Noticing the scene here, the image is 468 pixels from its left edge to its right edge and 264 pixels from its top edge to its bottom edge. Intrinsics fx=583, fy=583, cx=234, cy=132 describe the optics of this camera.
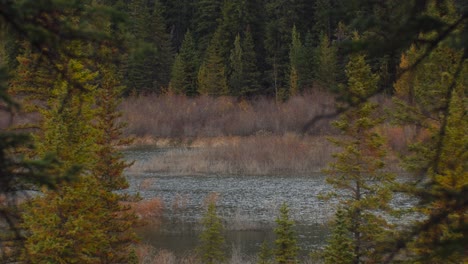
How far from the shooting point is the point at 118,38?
3.65m

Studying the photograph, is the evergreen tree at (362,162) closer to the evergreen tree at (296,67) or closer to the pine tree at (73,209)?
the pine tree at (73,209)

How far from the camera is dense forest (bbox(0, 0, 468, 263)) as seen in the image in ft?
10.4

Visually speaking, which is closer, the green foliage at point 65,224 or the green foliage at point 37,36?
the green foliage at point 37,36

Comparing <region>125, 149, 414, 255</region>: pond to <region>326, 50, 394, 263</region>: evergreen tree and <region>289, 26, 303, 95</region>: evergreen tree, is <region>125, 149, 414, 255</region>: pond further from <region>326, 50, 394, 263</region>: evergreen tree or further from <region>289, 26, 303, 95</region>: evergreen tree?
<region>289, 26, 303, 95</region>: evergreen tree

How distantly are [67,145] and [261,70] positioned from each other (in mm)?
58781

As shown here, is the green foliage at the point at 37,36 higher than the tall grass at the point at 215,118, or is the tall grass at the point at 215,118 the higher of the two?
the green foliage at the point at 37,36

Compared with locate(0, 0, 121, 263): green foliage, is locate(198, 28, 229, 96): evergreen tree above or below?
below

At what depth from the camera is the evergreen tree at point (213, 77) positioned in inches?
2371

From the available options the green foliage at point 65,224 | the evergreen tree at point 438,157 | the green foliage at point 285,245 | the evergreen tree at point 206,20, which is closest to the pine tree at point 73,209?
the green foliage at point 65,224

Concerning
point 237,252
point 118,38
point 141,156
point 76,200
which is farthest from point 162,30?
point 118,38

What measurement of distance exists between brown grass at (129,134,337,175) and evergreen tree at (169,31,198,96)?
1182 inches

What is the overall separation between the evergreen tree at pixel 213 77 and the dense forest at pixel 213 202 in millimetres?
41463

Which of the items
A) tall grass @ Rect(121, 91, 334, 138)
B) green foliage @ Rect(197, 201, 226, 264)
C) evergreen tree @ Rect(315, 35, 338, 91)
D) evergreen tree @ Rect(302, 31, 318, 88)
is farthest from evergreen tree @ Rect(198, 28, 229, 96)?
green foliage @ Rect(197, 201, 226, 264)

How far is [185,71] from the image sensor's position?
66.0 meters
